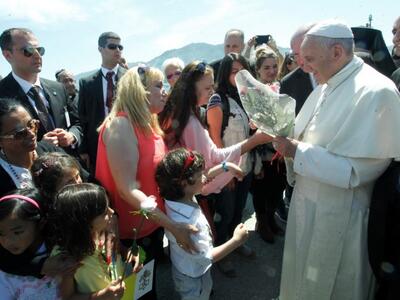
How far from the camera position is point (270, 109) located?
232 cm

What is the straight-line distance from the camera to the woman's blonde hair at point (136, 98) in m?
2.35

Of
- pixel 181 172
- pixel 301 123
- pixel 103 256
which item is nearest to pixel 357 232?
pixel 301 123

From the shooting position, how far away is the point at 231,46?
600cm

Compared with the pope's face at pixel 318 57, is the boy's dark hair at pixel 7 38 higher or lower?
higher

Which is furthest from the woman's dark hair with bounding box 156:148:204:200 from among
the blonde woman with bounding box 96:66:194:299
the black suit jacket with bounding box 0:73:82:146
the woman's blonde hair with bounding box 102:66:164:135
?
the black suit jacket with bounding box 0:73:82:146

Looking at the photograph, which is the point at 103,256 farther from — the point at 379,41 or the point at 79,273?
the point at 379,41

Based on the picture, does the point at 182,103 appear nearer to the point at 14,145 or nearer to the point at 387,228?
the point at 14,145

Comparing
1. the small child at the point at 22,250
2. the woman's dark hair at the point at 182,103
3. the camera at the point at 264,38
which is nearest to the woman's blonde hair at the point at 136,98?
the woman's dark hair at the point at 182,103

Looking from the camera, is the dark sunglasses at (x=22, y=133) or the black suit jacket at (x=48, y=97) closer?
the dark sunglasses at (x=22, y=133)

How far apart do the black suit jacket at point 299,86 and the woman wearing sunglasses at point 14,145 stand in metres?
2.95

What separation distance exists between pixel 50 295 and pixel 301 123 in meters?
2.02

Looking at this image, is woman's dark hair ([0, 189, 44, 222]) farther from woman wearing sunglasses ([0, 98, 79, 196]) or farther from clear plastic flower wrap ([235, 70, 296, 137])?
clear plastic flower wrap ([235, 70, 296, 137])

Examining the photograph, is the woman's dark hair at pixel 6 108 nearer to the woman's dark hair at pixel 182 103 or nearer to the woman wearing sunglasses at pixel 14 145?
the woman wearing sunglasses at pixel 14 145

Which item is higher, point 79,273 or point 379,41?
point 379,41
